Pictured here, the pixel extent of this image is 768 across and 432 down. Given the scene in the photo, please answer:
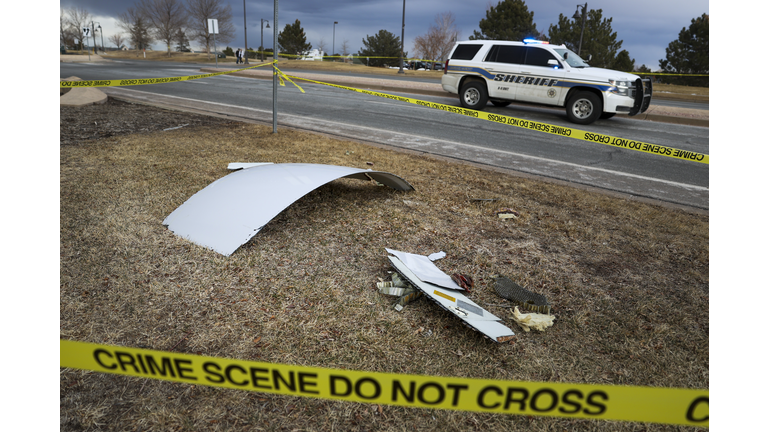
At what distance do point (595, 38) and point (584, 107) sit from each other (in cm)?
3388

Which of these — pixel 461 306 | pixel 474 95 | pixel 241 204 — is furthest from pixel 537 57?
pixel 461 306

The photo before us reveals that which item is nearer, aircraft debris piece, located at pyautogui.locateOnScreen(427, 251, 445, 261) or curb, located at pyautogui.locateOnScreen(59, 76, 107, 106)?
aircraft debris piece, located at pyautogui.locateOnScreen(427, 251, 445, 261)

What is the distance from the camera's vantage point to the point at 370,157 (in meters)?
6.81

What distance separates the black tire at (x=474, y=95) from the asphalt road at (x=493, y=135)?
58cm

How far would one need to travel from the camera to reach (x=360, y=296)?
3.00 meters

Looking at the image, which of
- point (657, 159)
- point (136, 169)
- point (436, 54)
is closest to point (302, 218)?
point (136, 169)

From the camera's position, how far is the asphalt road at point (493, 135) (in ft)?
21.6

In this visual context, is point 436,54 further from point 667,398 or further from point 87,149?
point 667,398

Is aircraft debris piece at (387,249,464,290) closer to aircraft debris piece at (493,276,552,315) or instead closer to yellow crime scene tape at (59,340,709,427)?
aircraft debris piece at (493,276,552,315)

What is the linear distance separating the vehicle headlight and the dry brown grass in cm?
673

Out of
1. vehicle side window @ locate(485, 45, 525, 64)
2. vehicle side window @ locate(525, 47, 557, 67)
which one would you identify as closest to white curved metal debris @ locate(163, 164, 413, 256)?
vehicle side window @ locate(525, 47, 557, 67)

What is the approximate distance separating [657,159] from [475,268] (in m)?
6.25

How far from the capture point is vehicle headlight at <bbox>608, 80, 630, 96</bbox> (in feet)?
35.1

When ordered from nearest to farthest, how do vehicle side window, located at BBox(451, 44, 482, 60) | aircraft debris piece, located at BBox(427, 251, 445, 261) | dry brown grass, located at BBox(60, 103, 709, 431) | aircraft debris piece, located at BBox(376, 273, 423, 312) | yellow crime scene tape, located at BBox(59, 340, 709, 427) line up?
1. yellow crime scene tape, located at BBox(59, 340, 709, 427)
2. dry brown grass, located at BBox(60, 103, 709, 431)
3. aircraft debris piece, located at BBox(376, 273, 423, 312)
4. aircraft debris piece, located at BBox(427, 251, 445, 261)
5. vehicle side window, located at BBox(451, 44, 482, 60)
